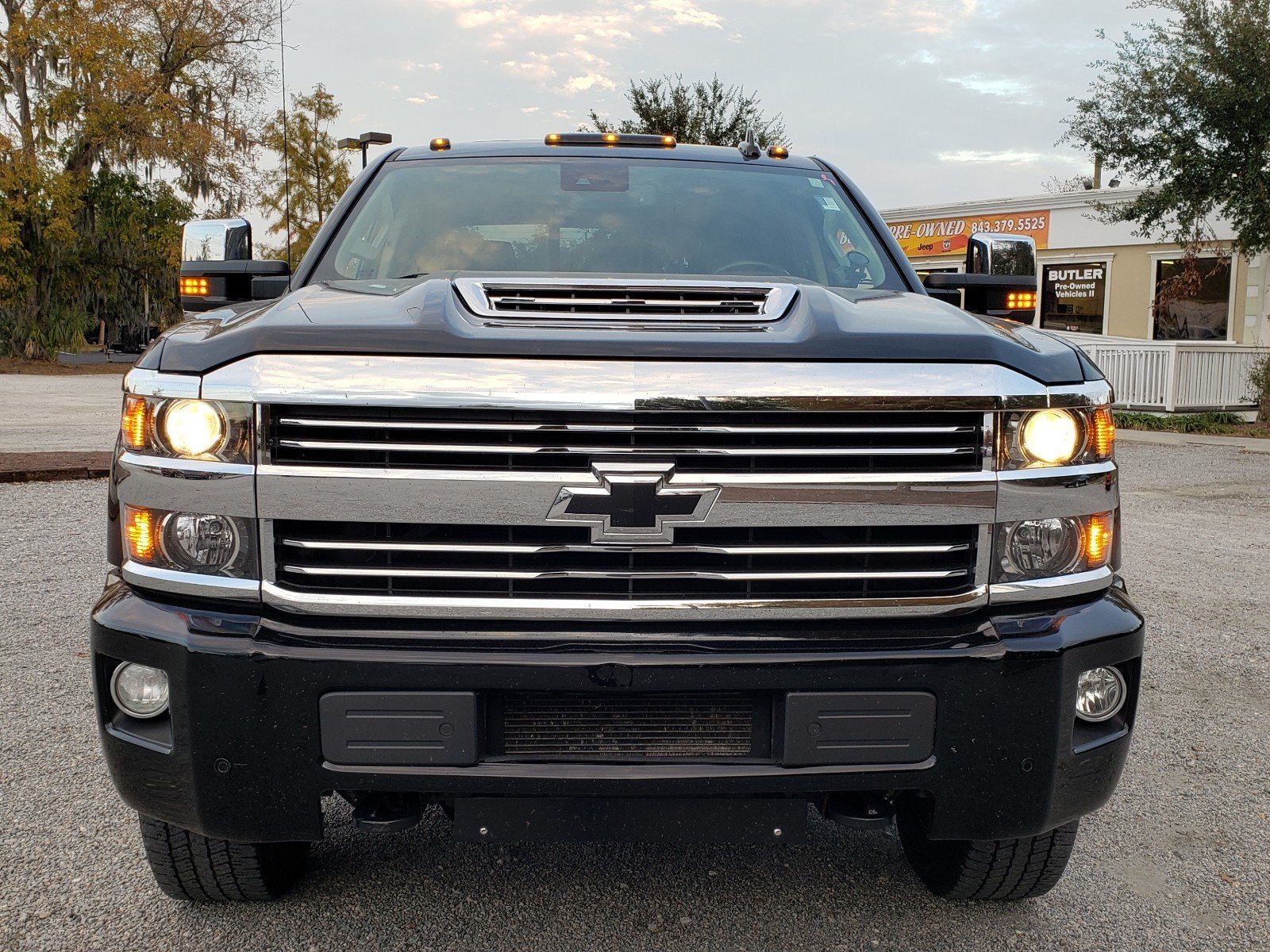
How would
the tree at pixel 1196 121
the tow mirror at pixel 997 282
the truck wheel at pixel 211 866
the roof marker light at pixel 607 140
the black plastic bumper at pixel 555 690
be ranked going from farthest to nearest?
the tree at pixel 1196 121 < the roof marker light at pixel 607 140 < the tow mirror at pixel 997 282 < the truck wheel at pixel 211 866 < the black plastic bumper at pixel 555 690

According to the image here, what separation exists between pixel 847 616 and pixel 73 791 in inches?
97.7

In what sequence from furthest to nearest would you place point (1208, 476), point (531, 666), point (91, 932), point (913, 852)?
point (1208, 476) < point (913, 852) < point (91, 932) < point (531, 666)

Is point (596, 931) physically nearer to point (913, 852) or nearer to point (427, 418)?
point (913, 852)

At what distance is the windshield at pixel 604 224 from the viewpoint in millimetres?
3330

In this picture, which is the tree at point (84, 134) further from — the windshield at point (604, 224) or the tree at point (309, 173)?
the windshield at point (604, 224)

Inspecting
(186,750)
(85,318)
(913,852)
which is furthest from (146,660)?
(85,318)

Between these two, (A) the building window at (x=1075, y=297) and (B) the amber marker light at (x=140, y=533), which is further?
(A) the building window at (x=1075, y=297)

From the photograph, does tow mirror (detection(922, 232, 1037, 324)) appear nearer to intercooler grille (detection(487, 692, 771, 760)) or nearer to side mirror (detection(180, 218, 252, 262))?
intercooler grille (detection(487, 692, 771, 760))

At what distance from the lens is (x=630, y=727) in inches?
85.7

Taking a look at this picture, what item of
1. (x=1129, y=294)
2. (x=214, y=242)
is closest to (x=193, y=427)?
(x=214, y=242)

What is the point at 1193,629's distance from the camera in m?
5.51

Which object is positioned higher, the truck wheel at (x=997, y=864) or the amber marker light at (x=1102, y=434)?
the amber marker light at (x=1102, y=434)

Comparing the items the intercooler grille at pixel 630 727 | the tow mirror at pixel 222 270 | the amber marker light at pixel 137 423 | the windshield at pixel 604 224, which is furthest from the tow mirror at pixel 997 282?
the amber marker light at pixel 137 423

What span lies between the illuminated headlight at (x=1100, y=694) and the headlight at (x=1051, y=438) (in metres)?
0.43
